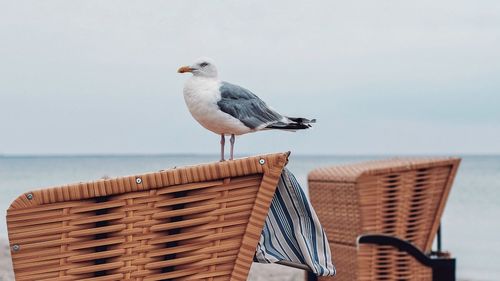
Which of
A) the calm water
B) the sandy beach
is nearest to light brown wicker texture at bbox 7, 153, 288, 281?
the calm water

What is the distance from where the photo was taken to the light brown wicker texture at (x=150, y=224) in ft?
4.91

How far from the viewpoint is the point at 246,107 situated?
1964 millimetres

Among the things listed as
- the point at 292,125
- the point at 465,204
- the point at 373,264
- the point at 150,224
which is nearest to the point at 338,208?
the point at 373,264

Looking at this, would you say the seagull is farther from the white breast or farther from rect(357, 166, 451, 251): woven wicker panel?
rect(357, 166, 451, 251): woven wicker panel

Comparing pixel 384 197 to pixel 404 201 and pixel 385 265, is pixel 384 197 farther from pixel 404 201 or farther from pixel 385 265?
pixel 385 265

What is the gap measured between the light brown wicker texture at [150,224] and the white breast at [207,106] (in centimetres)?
35

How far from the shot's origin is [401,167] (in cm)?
374

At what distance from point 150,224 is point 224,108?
0.45 metres

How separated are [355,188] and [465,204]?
1666 cm

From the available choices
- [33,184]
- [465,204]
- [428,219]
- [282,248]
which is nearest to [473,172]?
[465,204]

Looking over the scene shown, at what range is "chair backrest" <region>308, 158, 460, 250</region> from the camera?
12.1ft

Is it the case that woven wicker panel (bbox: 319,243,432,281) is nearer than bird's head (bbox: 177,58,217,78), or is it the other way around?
bird's head (bbox: 177,58,217,78)

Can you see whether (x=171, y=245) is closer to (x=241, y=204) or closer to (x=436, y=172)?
(x=241, y=204)

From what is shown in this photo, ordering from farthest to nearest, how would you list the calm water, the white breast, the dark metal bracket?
1. the calm water
2. the dark metal bracket
3. the white breast
